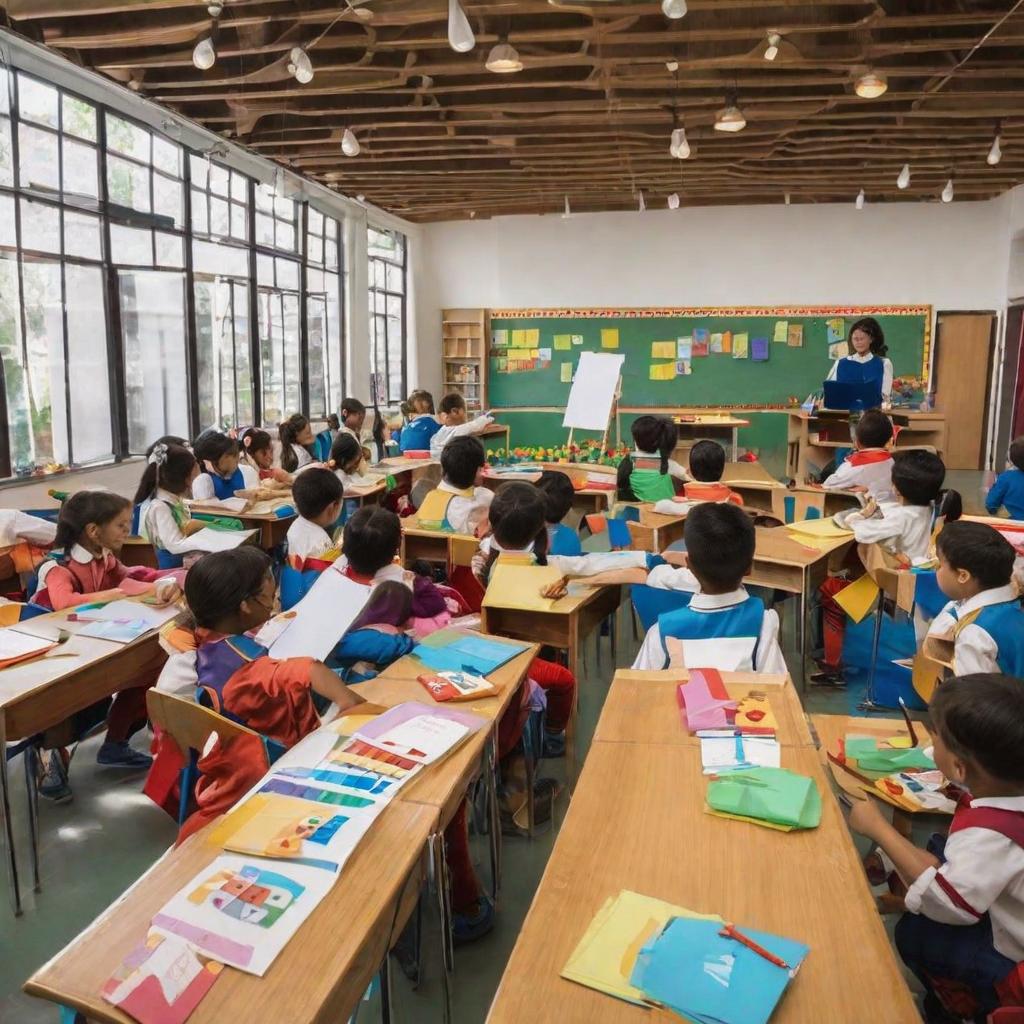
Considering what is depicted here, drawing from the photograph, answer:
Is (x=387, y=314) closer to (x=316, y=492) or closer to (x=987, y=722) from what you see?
(x=316, y=492)

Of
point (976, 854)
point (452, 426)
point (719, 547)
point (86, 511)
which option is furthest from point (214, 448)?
point (976, 854)

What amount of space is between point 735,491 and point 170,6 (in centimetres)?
409

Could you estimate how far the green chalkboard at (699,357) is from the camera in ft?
36.0

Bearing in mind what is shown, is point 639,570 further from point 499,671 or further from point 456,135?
point 456,135

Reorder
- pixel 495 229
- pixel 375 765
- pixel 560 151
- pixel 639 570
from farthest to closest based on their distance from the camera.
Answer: pixel 495 229
pixel 560 151
pixel 639 570
pixel 375 765

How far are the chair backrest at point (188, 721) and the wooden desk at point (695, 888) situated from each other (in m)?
0.74

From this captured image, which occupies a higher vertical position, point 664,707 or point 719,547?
point 719,547

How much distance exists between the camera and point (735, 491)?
17.2 feet

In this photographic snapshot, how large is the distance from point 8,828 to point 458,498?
2367 millimetres

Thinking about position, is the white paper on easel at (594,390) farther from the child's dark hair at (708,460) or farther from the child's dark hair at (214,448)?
the child's dark hair at (214,448)

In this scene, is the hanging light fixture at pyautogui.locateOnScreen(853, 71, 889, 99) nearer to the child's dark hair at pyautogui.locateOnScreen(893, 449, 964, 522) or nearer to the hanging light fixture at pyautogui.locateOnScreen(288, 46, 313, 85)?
the child's dark hair at pyautogui.locateOnScreen(893, 449, 964, 522)

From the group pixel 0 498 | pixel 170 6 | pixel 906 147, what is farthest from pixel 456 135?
pixel 0 498

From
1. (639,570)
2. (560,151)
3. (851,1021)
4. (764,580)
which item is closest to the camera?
(851,1021)

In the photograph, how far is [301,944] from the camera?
1.18 m
